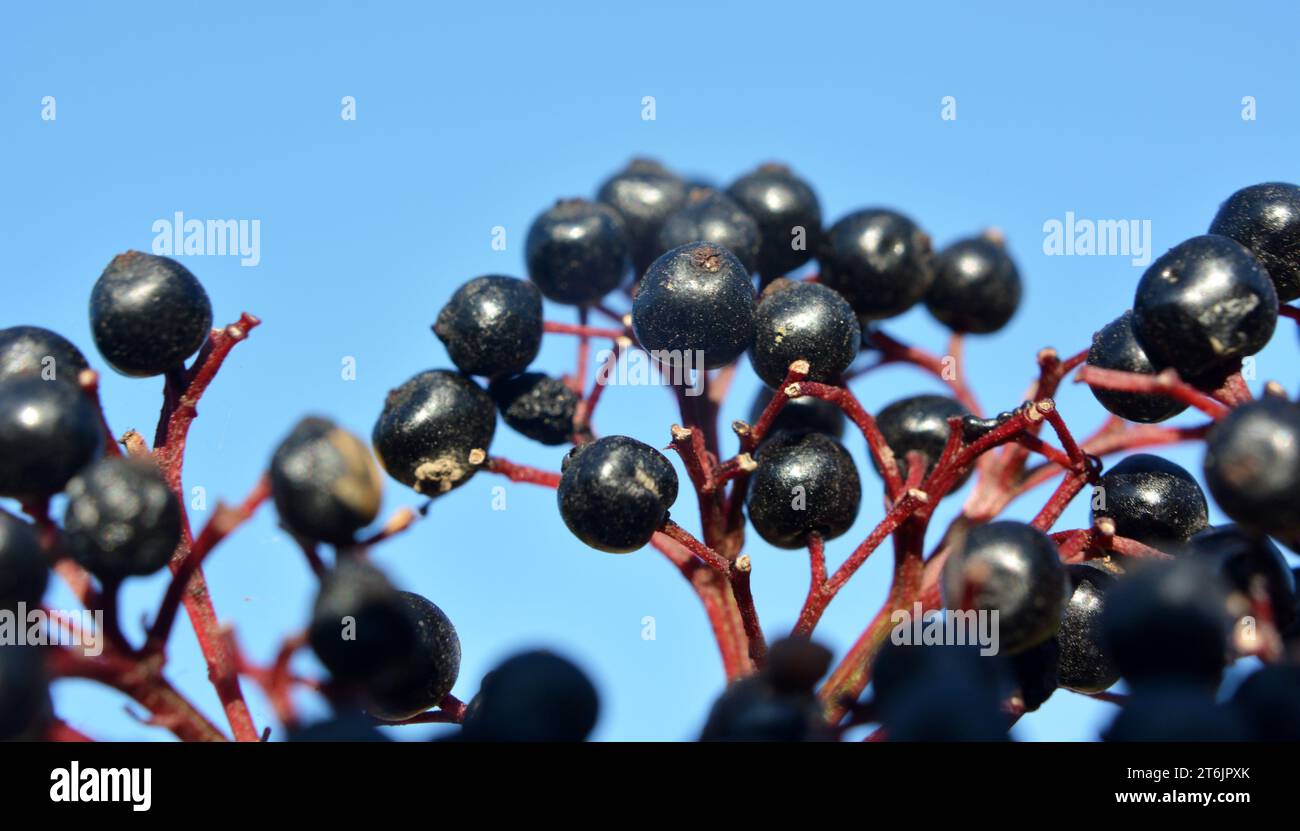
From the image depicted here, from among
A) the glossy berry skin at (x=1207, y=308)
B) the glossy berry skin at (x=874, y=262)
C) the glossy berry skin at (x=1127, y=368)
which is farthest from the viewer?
the glossy berry skin at (x=874, y=262)

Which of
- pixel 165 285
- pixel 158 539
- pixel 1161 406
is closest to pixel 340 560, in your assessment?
pixel 158 539

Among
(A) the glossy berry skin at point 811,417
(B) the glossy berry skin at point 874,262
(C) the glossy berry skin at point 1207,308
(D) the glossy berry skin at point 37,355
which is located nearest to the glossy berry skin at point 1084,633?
(C) the glossy berry skin at point 1207,308

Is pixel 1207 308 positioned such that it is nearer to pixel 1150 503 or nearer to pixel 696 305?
pixel 1150 503

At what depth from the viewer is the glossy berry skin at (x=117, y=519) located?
231 centimetres

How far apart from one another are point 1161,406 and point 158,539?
2344 millimetres

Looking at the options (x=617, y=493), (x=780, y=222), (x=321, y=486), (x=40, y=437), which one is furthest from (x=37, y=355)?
(x=780, y=222)

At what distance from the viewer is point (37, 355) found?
2723 millimetres

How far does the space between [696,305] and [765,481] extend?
499 mm

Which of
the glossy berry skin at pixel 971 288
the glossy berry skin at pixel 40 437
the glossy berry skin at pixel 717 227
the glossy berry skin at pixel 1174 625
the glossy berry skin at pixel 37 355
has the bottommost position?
the glossy berry skin at pixel 1174 625

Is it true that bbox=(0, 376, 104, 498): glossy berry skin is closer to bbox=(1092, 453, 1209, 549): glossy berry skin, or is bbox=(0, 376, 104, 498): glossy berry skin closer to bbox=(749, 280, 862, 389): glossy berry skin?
bbox=(749, 280, 862, 389): glossy berry skin

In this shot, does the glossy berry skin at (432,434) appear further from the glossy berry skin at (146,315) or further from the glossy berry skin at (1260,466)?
the glossy berry skin at (1260,466)

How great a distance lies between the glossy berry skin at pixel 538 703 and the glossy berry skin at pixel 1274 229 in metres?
1.95

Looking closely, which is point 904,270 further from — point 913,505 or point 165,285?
point 165,285

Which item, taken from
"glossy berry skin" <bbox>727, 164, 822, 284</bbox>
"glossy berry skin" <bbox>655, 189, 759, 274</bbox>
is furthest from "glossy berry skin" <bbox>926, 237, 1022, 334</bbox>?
"glossy berry skin" <bbox>655, 189, 759, 274</bbox>
